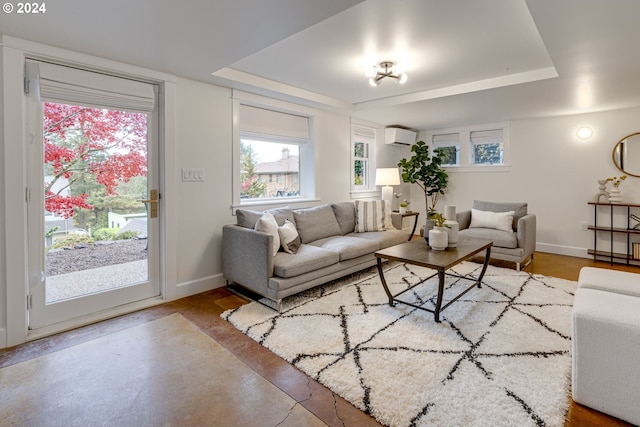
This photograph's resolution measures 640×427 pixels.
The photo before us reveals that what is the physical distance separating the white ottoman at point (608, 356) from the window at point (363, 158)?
392 cm

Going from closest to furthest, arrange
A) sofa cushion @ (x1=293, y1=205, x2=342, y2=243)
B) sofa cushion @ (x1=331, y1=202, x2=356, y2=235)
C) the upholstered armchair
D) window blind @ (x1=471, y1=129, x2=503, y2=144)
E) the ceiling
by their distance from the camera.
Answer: the ceiling
sofa cushion @ (x1=293, y1=205, x2=342, y2=243)
the upholstered armchair
sofa cushion @ (x1=331, y1=202, x2=356, y2=235)
window blind @ (x1=471, y1=129, x2=503, y2=144)

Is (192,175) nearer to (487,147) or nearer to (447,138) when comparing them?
(447,138)

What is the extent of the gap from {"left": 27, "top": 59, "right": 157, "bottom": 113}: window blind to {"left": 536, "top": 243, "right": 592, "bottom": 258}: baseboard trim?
5.73 m

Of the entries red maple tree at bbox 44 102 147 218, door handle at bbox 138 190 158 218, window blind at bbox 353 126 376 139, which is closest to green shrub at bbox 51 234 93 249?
red maple tree at bbox 44 102 147 218

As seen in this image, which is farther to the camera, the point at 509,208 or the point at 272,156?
the point at 509,208

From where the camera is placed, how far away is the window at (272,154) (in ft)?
13.0

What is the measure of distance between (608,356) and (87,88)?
376cm

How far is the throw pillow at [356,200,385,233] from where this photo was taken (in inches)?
172

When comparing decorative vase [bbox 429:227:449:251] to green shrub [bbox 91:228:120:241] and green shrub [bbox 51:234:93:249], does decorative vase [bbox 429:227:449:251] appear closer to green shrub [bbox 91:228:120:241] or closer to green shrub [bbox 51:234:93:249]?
green shrub [bbox 91:228:120:241]

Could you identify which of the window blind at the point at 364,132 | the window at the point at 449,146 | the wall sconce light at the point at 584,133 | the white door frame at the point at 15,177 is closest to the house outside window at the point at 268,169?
the window blind at the point at 364,132

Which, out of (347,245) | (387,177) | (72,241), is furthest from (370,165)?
(72,241)

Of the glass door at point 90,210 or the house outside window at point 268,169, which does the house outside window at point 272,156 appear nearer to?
the house outside window at point 268,169

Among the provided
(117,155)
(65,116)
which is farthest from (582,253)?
(65,116)

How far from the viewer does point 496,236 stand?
418 centimetres
